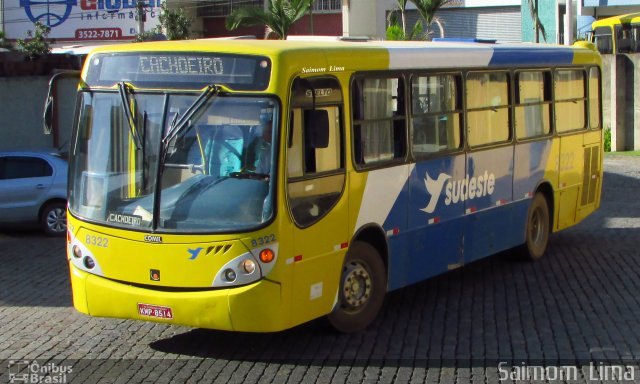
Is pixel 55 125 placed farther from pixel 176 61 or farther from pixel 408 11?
pixel 408 11

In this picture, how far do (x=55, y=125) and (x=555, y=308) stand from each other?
15935 mm

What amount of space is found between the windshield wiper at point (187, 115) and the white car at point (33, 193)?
9.28 metres

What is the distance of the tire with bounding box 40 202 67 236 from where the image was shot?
16844 mm

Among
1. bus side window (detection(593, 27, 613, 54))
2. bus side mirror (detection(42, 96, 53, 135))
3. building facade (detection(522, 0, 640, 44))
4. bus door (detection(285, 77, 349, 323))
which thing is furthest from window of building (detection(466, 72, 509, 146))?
building facade (detection(522, 0, 640, 44))

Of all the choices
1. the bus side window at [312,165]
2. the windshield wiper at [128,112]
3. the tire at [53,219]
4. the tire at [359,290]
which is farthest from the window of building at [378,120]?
the tire at [53,219]

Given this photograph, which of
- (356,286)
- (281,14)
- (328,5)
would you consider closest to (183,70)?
(356,286)

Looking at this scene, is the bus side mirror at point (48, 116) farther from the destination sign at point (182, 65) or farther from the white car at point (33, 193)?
the white car at point (33, 193)

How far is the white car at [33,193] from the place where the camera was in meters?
16.9

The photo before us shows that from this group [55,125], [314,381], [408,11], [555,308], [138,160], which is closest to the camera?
[314,381]

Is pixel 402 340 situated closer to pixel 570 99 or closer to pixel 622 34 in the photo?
pixel 570 99

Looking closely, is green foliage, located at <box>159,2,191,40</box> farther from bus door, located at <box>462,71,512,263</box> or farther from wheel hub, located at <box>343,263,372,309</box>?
wheel hub, located at <box>343,263,372,309</box>

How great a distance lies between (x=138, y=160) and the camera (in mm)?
8289

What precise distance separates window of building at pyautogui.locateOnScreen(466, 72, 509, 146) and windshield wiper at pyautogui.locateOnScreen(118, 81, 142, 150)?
13.7 ft

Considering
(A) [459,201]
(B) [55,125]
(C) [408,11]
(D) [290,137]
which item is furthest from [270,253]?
(C) [408,11]
